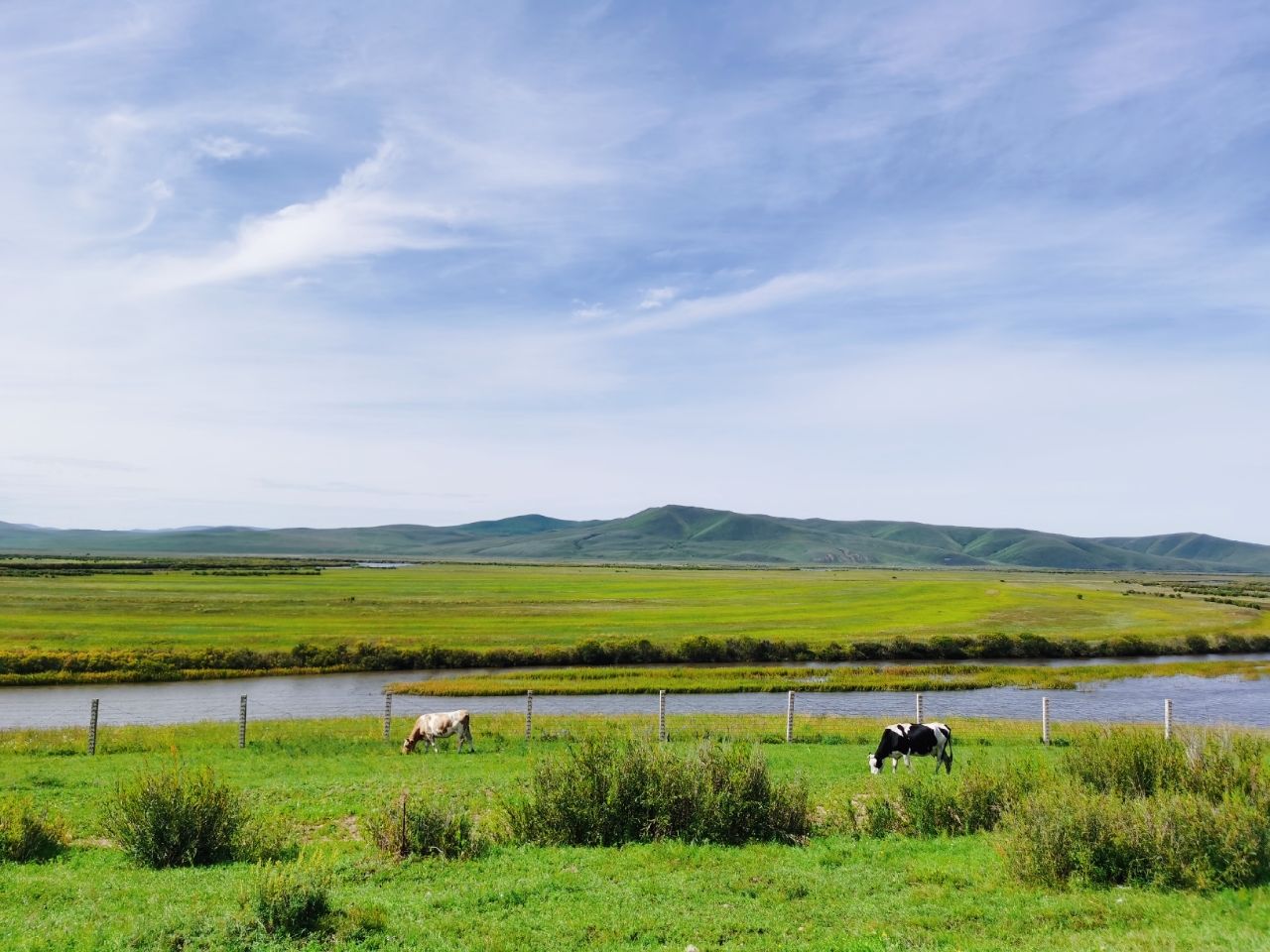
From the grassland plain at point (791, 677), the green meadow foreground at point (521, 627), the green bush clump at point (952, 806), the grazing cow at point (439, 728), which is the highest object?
the green bush clump at point (952, 806)

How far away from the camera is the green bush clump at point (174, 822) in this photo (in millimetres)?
13758

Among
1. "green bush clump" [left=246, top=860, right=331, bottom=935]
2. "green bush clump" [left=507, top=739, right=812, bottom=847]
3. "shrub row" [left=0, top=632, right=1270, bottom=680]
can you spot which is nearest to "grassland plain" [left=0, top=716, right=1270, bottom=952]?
"green bush clump" [left=246, top=860, right=331, bottom=935]

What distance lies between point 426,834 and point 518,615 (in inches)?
2912

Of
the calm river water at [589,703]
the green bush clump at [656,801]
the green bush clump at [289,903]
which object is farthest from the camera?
the calm river water at [589,703]

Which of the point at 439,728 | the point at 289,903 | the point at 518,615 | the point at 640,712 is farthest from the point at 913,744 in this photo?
the point at 518,615

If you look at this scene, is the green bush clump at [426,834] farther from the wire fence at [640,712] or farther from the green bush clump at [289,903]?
the wire fence at [640,712]

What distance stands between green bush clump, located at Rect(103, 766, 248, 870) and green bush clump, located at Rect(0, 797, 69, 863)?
4.24 feet

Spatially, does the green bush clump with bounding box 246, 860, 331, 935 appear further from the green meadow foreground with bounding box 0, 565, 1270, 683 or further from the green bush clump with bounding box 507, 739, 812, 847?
the green meadow foreground with bounding box 0, 565, 1270, 683

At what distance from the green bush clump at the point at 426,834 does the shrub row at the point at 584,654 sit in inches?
1843

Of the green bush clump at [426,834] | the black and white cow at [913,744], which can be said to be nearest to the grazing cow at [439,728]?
the black and white cow at [913,744]

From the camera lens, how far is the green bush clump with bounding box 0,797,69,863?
14.1 m

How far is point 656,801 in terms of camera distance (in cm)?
1514

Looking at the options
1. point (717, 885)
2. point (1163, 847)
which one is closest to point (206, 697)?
point (717, 885)

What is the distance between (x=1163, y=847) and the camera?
1177cm
